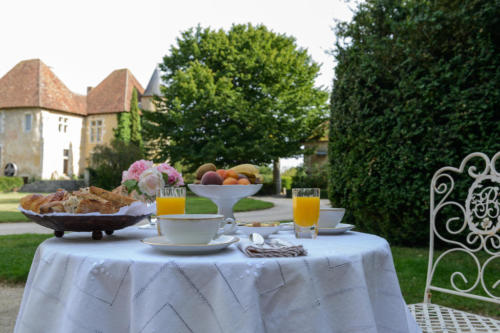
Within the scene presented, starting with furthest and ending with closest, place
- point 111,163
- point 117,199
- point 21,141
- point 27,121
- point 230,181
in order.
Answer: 1. point 21,141
2. point 27,121
3. point 111,163
4. point 230,181
5. point 117,199

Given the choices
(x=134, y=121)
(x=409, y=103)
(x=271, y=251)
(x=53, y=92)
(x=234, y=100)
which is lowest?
(x=271, y=251)

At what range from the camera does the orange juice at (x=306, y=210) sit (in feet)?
5.63

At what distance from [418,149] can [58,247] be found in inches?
198

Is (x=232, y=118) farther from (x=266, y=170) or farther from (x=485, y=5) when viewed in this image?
(x=485, y=5)

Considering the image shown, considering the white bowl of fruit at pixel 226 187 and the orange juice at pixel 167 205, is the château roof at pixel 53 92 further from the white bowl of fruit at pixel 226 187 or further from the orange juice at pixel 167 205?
the orange juice at pixel 167 205

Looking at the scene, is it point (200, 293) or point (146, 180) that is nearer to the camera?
point (200, 293)

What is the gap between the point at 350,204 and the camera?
6.42 m

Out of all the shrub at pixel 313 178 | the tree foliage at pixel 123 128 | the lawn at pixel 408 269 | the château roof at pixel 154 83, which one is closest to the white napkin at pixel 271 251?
the lawn at pixel 408 269

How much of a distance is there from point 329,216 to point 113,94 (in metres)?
36.6

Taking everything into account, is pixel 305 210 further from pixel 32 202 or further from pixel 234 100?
pixel 234 100

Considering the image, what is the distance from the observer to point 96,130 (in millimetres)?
35750

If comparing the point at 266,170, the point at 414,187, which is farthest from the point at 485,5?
the point at 266,170

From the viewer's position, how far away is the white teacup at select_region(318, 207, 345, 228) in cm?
200

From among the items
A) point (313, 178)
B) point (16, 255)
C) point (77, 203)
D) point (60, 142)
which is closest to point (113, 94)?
point (60, 142)
